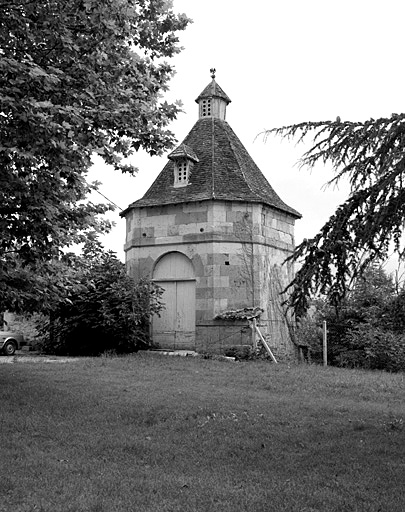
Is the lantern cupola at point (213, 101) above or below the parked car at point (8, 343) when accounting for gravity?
above

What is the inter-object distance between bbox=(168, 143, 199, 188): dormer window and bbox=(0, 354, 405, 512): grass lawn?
9252mm

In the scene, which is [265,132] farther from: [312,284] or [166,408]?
[166,408]

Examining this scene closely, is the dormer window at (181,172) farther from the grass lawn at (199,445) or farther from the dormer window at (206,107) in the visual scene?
the grass lawn at (199,445)

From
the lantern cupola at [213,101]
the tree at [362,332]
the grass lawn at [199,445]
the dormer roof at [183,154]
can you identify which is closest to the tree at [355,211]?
the grass lawn at [199,445]

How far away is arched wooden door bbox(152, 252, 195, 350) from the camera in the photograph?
760 inches

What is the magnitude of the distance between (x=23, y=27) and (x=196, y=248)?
38.4 feet

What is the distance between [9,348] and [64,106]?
15.7 metres

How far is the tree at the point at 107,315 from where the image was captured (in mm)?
18125

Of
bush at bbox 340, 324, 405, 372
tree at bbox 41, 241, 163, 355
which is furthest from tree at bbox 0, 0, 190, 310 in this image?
bush at bbox 340, 324, 405, 372

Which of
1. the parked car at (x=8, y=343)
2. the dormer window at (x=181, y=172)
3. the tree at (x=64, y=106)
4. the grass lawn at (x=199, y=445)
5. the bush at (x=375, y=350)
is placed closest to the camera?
the grass lawn at (x=199, y=445)

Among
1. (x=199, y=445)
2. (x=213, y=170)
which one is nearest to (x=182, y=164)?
(x=213, y=170)

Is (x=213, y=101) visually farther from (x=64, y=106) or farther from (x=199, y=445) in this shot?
(x=199, y=445)

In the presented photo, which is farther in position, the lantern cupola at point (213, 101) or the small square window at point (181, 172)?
the lantern cupola at point (213, 101)

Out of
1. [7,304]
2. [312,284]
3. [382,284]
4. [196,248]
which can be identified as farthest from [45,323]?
[312,284]
